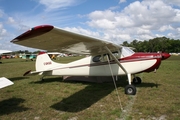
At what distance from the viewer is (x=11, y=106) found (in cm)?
493

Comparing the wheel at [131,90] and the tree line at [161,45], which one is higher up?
the tree line at [161,45]

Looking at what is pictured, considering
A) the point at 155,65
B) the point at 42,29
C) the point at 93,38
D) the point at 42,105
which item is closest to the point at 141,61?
the point at 155,65

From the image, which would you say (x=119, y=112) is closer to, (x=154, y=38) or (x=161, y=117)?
(x=161, y=117)

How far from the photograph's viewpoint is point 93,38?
4.50 meters

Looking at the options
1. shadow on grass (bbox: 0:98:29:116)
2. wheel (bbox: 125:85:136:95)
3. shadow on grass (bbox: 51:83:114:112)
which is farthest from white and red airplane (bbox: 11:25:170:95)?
shadow on grass (bbox: 0:98:29:116)

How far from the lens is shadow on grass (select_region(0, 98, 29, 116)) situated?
451 centimetres

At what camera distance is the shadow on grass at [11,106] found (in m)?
4.51

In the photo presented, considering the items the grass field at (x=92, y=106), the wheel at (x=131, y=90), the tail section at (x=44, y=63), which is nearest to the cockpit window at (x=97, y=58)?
the grass field at (x=92, y=106)

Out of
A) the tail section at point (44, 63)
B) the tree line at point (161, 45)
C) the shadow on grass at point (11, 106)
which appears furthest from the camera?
the tree line at point (161, 45)

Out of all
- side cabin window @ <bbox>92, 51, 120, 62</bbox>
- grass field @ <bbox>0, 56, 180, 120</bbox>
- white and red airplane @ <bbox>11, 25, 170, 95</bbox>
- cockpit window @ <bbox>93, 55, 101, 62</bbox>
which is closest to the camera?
grass field @ <bbox>0, 56, 180, 120</bbox>

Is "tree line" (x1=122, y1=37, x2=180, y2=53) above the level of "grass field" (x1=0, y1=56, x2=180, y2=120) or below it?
above

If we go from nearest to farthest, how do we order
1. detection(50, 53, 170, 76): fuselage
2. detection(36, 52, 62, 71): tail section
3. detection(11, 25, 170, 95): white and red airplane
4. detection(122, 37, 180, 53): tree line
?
detection(11, 25, 170, 95): white and red airplane
detection(50, 53, 170, 76): fuselage
detection(36, 52, 62, 71): tail section
detection(122, 37, 180, 53): tree line

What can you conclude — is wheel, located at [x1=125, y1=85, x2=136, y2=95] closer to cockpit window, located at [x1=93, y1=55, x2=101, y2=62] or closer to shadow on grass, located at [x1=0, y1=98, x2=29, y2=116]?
cockpit window, located at [x1=93, y1=55, x2=101, y2=62]

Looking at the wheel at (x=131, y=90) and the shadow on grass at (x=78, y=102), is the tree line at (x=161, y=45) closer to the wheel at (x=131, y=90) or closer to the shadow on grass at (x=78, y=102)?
the wheel at (x=131, y=90)
